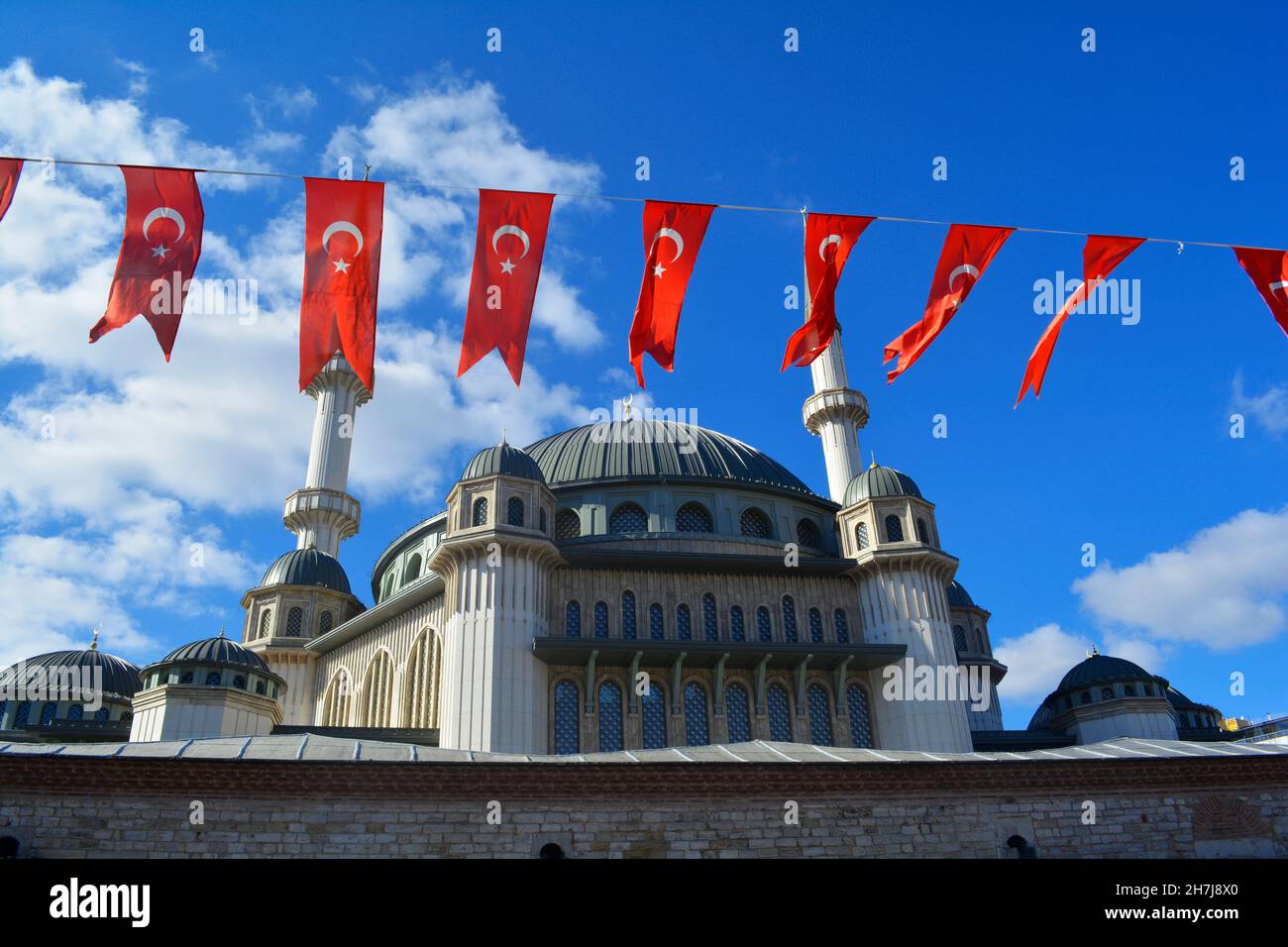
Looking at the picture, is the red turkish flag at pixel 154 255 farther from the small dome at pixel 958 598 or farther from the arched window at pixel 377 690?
the small dome at pixel 958 598

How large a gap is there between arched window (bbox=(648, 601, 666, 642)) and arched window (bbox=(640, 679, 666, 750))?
172cm

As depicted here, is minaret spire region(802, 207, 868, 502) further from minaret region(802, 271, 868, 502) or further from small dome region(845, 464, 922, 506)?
small dome region(845, 464, 922, 506)

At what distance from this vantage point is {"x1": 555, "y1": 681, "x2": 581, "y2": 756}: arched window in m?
26.8

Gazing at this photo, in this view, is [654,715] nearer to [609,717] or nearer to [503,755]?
[609,717]

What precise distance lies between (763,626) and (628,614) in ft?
14.3

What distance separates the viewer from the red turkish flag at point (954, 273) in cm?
Answer: 1623

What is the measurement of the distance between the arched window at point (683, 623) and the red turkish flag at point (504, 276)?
1599 cm

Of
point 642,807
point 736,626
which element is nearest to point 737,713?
point 736,626

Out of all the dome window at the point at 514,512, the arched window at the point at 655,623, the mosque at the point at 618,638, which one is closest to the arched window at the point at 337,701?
the mosque at the point at 618,638

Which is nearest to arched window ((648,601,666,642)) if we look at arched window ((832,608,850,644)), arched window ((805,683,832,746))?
arched window ((805,683,832,746))

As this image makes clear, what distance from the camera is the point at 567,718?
89.5 ft
